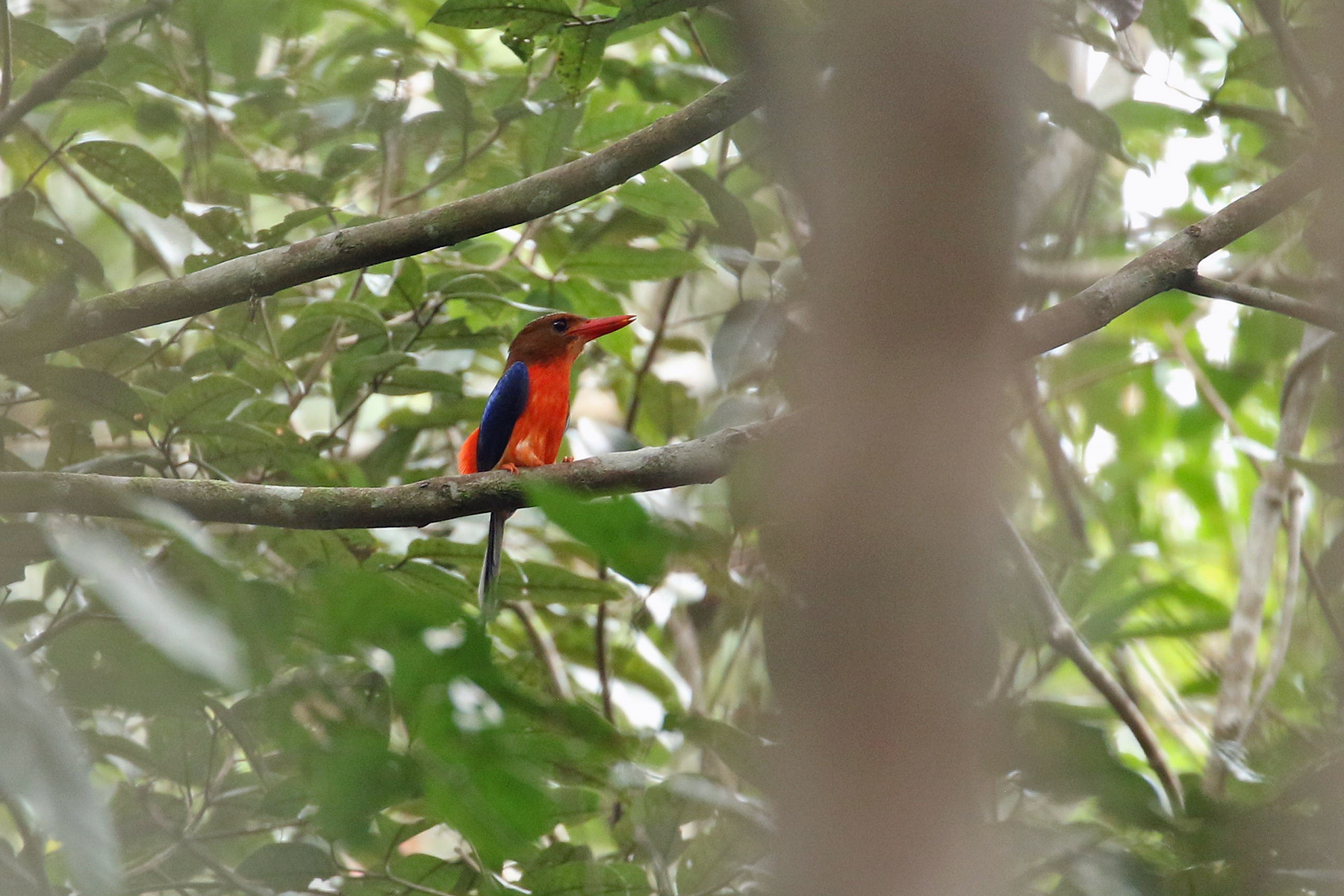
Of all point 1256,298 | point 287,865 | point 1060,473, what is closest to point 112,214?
point 287,865

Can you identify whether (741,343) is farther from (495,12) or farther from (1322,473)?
(1322,473)

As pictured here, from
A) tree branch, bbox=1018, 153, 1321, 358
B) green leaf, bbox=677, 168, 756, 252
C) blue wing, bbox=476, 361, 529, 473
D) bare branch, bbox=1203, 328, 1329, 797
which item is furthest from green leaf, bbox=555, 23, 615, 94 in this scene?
bare branch, bbox=1203, 328, 1329, 797

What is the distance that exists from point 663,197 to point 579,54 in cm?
50

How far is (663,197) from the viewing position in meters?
2.91

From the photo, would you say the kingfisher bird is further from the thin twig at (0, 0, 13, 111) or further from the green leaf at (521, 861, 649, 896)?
the thin twig at (0, 0, 13, 111)

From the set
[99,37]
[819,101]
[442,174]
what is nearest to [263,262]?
[99,37]

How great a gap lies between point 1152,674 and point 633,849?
224cm

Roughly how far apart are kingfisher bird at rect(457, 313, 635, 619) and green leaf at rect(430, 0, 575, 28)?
1239mm

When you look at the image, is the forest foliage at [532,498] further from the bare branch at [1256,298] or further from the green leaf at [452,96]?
the bare branch at [1256,298]

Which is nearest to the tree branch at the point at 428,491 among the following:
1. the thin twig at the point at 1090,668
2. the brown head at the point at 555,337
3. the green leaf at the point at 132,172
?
the thin twig at the point at 1090,668

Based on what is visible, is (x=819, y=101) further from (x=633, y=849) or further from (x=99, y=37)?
(x=633, y=849)

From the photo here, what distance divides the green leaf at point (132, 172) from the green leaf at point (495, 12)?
1.05 metres

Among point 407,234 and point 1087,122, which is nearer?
point 407,234

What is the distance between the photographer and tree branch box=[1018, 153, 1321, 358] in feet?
6.86
